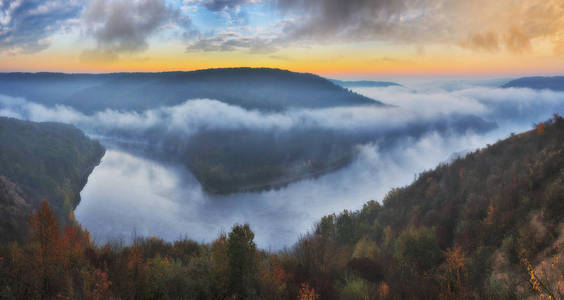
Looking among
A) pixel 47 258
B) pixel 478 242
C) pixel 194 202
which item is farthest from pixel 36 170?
pixel 478 242

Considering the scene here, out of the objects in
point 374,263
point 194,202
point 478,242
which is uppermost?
point 374,263

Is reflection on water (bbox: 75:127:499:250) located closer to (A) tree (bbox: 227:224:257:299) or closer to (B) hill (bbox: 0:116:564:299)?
(B) hill (bbox: 0:116:564:299)

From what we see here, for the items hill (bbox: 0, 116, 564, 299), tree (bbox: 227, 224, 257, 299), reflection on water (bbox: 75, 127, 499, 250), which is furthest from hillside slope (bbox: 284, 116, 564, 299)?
reflection on water (bbox: 75, 127, 499, 250)

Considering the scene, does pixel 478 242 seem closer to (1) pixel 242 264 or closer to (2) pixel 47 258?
(1) pixel 242 264

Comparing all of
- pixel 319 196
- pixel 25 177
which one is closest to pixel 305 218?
pixel 319 196

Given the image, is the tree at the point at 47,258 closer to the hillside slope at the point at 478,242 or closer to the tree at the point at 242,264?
the tree at the point at 242,264

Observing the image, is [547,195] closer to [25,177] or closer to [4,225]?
[4,225]
